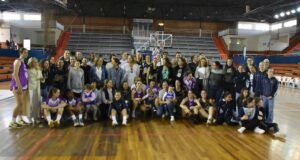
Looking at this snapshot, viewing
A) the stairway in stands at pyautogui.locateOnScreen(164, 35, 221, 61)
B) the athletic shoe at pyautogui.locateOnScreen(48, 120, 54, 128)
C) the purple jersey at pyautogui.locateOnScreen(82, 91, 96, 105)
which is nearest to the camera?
the athletic shoe at pyautogui.locateOnScreen(48, 120, 54, 128)

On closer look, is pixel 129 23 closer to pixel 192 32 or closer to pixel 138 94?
pixel 192 32

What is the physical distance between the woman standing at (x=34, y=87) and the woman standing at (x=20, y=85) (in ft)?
0.43

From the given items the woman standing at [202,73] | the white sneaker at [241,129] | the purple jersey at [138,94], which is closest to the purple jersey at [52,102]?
the purple jersey at [138,94]

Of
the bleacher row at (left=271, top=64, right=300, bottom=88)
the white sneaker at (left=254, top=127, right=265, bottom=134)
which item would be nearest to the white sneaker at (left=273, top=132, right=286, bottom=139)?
the white sneaker at (left=254, top=127, right=265, bottom=134)

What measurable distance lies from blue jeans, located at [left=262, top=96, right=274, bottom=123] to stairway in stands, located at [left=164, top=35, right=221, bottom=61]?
1608cm

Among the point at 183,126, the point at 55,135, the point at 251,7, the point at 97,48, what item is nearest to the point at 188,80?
the point at 183,126

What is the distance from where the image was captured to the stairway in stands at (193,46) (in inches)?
891

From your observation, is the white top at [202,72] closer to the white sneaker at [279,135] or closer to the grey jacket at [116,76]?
the grey jacket at [116,76]

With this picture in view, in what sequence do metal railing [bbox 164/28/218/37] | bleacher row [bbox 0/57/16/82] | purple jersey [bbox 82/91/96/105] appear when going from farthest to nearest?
1. metal railing [bbox 164/28/218/37]
2. bleacher row [bbox 0/57/16/82]
3. purple jersey [bbox 82/91/96/105]

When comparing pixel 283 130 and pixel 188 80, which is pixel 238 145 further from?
pixel 188 80

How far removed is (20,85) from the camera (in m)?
5.09

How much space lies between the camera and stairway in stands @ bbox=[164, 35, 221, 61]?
22.6 metres

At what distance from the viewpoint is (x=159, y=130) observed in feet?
17.7

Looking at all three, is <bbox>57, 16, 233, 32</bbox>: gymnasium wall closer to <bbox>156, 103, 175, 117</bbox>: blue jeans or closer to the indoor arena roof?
the indoor arena roof
